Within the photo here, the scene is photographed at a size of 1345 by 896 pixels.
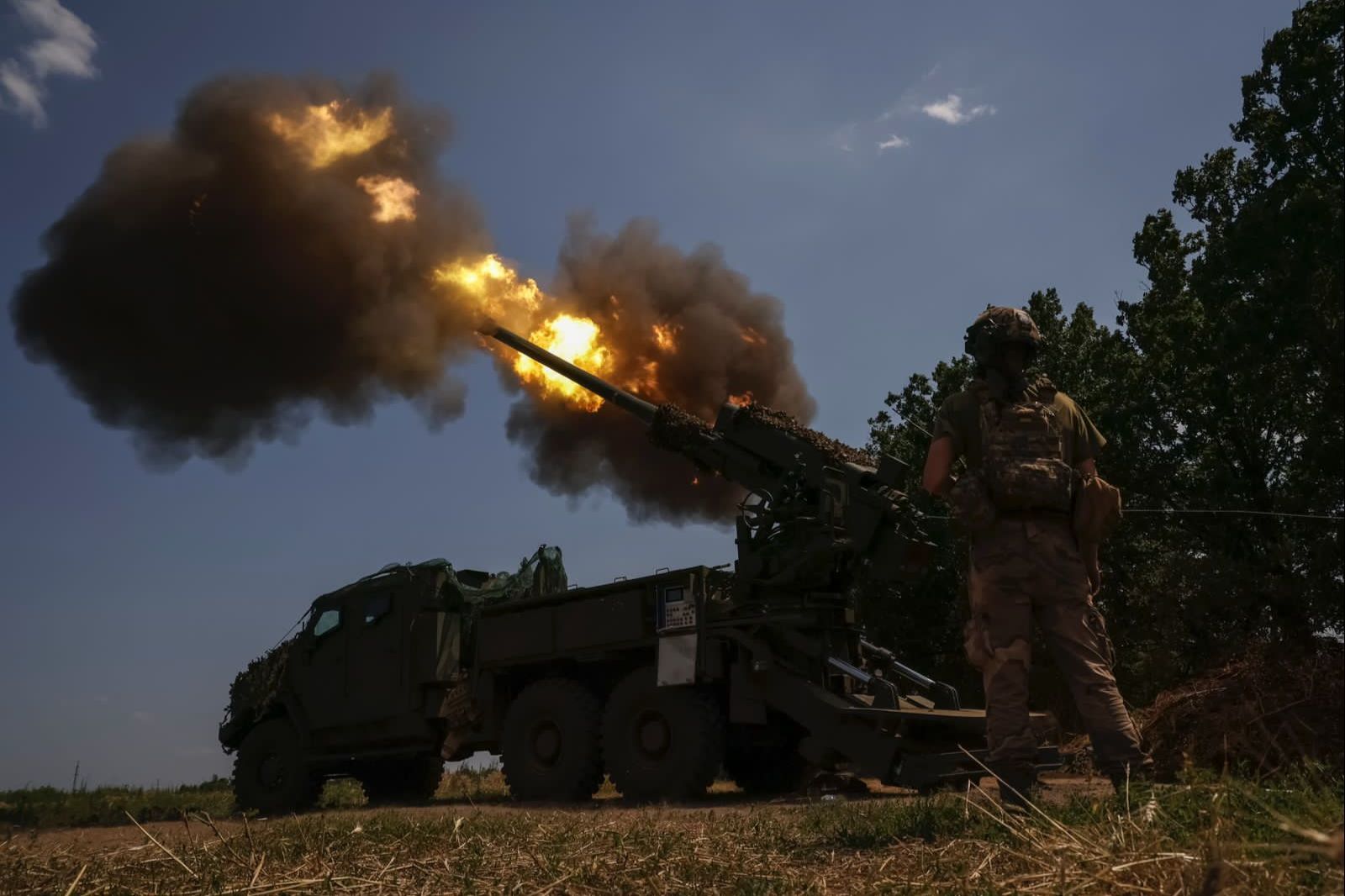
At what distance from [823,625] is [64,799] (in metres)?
10.7

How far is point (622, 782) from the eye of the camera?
10938 millimetres

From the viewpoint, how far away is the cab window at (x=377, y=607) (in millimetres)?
13336

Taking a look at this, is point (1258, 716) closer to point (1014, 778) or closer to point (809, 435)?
point (1014, 778)

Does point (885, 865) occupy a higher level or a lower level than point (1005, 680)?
lower

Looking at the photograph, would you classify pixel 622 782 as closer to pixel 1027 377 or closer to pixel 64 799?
pixel 1027 377

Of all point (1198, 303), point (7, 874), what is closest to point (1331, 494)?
point (1198, 303)

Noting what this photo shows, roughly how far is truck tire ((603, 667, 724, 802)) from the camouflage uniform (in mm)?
5199

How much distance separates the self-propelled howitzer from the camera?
10.9 m

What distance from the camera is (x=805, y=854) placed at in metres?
4.80

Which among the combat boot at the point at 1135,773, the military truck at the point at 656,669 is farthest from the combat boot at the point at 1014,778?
the military truck at the point at 656,669

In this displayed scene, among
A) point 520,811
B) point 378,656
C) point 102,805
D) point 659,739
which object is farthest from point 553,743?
point 102,805

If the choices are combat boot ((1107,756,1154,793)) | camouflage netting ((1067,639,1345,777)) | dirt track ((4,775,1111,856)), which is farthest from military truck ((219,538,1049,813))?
combat boot ((1107,756,1154,793))

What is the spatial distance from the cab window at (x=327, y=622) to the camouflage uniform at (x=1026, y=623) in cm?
972

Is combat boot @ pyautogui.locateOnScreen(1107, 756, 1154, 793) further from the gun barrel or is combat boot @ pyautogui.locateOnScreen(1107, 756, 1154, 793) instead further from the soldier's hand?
the gun barrel
